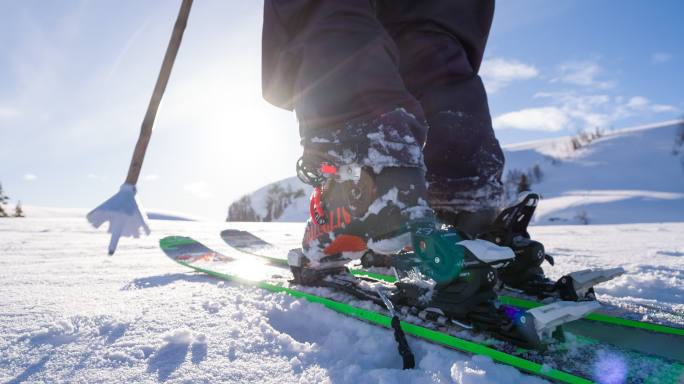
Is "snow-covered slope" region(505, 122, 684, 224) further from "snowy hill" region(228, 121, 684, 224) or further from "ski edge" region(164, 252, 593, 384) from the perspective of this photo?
"ski edge" region(164, 252, 593, 384)

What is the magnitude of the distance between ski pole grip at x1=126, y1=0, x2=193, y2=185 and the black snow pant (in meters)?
0.28

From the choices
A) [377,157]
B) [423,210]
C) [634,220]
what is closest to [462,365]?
[423,210]

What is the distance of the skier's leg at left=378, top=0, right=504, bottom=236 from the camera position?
1.67 metres

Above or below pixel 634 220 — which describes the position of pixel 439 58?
above

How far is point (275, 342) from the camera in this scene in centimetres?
95

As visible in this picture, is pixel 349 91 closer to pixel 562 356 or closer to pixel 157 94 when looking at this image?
pixel 157 94

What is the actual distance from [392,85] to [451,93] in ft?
2.29

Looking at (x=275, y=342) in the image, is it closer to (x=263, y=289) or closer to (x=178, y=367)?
(x=178, y=367)

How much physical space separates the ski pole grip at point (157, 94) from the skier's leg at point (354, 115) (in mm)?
288

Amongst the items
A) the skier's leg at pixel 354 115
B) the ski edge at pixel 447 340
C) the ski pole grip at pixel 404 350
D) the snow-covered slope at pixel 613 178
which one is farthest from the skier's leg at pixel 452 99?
the snow-covered slope at pixel 613 178

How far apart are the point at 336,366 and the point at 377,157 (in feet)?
1.82

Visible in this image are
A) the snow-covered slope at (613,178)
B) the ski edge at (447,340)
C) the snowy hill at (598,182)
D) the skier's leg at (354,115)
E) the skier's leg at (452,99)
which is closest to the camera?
the ski edge at (447,340)

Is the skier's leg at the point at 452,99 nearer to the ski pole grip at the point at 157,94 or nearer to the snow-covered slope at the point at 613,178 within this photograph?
the ski pole grip at the point at 157,94

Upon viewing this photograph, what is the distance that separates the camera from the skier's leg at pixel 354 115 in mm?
1094
